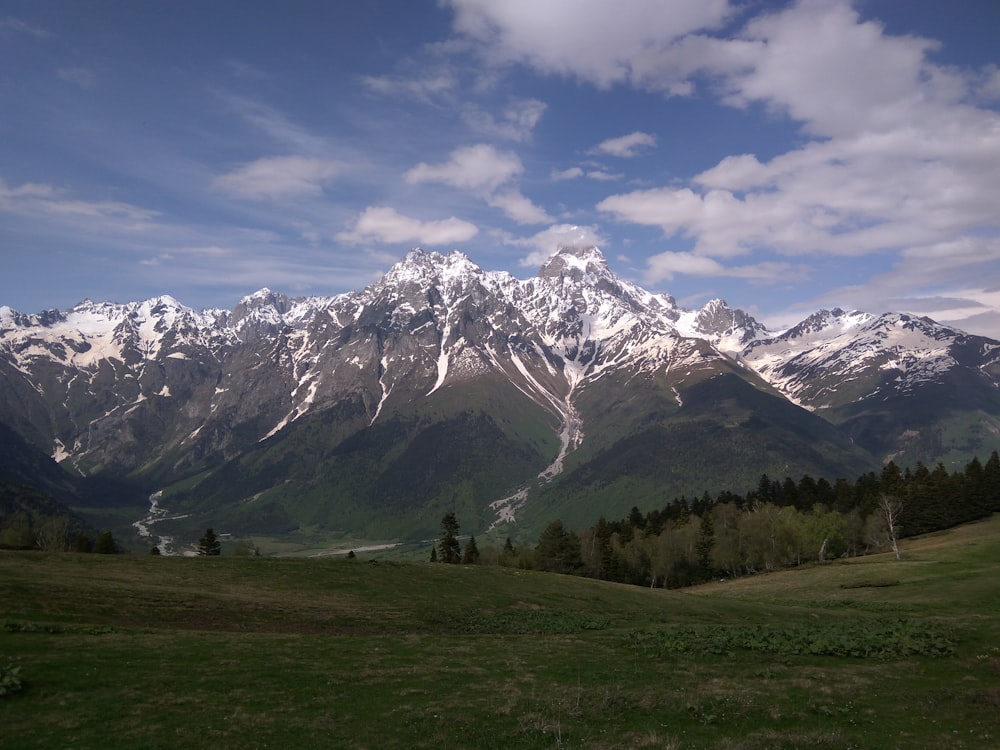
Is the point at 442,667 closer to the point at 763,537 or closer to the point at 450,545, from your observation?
the point at 450,545

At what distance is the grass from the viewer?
23.0 meters

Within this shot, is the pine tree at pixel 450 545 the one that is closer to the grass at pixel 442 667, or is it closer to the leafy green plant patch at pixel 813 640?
the grass at pixel 442 667

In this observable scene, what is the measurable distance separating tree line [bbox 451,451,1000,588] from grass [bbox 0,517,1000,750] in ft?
175

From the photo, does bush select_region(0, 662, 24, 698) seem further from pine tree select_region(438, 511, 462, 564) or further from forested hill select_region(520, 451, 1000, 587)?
forested hill select_region(520, 451, 1000, 587)

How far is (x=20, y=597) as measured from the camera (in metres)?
39.9

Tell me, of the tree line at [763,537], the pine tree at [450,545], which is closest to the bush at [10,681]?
the pine tree at [450,545]

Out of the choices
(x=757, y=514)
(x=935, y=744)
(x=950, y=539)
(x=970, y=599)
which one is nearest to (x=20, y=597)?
(x=935, y=744)

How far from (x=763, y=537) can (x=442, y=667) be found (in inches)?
3691

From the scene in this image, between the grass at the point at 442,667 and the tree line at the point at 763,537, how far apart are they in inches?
2095

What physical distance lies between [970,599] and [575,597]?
35.7 metres

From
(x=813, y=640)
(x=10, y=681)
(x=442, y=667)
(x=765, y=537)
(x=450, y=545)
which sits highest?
(x=10, y=681)

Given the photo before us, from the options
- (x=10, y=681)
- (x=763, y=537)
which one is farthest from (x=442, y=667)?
(x=763, y=537)

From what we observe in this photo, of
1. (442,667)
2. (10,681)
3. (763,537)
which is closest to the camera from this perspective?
(10,681)

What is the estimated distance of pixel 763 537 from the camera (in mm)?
111438
